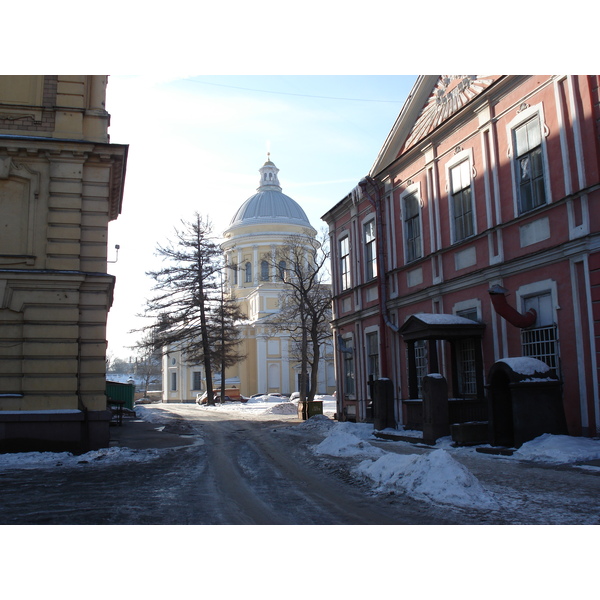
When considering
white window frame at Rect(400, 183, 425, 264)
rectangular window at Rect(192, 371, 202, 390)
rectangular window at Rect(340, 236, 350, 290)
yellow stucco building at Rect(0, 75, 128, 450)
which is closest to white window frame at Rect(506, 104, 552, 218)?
white window frame at Rect(400, 183, 425, 264)

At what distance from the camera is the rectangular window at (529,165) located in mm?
13648

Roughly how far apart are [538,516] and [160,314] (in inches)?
1519

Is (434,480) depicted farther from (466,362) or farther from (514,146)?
(514,146)

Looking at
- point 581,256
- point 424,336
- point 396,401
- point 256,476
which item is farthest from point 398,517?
point 396,401

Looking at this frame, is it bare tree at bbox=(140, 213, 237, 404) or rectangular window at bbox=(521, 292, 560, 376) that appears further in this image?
bare tree at bbox=(140, 213, 237, 404)

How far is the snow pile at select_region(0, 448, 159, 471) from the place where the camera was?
41.3 feet

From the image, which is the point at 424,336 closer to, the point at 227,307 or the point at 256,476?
the point at 256,476

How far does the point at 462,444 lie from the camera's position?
44.0 feet

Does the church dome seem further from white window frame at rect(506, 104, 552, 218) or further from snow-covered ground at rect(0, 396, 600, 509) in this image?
white window frame at rect(506, 104, 552, 218)

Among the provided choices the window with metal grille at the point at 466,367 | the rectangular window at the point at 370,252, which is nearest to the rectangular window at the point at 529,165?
the window with metal grille at the point at 466,367

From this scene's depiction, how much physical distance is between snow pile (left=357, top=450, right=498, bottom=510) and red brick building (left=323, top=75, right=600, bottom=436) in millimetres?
4576

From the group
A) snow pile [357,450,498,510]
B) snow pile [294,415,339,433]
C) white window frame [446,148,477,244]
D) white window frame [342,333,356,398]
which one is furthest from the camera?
white window frame [342,333,356,398]

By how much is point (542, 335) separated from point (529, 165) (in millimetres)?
3747

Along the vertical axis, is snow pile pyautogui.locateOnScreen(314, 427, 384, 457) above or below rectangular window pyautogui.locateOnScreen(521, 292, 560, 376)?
below
